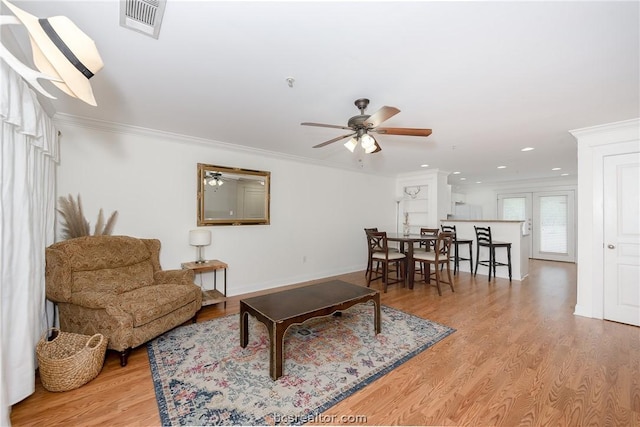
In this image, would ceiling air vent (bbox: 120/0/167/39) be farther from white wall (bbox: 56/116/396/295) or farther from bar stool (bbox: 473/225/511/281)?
bar stool (bbox: 473/225/511/281)

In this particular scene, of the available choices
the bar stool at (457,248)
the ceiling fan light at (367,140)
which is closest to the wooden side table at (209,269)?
the ceiling fan light at (367,140)

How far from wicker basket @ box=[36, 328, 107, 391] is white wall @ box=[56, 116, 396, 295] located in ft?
4.68

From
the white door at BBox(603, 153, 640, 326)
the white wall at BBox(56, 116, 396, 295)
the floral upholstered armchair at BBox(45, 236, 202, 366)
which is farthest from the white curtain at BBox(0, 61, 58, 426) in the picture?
the white door at BBox(603, 153, 640, 326)

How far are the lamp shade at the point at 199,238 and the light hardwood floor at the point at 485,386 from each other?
1352mm

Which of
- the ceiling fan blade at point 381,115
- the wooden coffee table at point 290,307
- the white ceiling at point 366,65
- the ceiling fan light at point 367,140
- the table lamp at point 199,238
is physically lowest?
the wooden coffee table at point 290,307

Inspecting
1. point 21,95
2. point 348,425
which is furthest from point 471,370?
point 21,95

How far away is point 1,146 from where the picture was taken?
154 cm

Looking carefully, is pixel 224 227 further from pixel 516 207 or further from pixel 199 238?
pixel 516 207

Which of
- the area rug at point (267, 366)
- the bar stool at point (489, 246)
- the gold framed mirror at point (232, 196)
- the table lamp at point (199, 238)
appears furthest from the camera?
the bar stool at point (489, 246)

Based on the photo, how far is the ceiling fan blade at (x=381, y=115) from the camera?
1.96m

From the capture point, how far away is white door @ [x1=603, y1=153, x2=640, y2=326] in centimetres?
298

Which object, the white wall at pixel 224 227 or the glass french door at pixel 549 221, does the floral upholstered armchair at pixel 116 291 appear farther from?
the glass french door at pixel 549 221

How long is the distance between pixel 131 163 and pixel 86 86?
8.00ft

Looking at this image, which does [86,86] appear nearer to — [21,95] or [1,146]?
[1,146]
